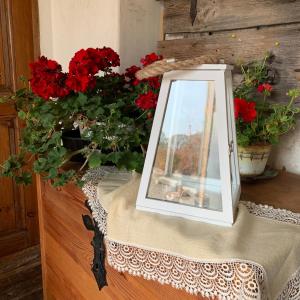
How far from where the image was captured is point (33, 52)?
1.74 meters

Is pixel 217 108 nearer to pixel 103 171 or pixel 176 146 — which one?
pixel 176 146

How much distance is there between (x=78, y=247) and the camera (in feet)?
3.01

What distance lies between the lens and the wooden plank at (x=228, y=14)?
911 mm

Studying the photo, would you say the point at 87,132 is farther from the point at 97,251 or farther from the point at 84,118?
the point at 97,251

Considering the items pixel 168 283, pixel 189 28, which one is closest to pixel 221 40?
pixel 189 28

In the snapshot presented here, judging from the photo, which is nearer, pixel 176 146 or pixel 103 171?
pixel 176 146

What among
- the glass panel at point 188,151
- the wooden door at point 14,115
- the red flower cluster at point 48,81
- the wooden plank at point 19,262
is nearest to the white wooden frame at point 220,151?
the glass panel at point 188,151

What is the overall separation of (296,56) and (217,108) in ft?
1.58

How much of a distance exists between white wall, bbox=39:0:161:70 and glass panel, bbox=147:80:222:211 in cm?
66

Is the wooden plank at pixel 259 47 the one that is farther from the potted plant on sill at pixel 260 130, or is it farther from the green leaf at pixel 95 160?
the green leaf at pixel 95 160

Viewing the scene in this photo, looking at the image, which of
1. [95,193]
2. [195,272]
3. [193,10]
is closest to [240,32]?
[193,10]

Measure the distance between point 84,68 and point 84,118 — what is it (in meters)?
0.13

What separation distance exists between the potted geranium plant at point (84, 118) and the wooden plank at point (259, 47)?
0.97 feet

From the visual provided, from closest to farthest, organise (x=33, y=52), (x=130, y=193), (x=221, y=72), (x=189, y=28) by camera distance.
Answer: (x=221, y=72) → (x=130, y=193) → (x=189, y=28) → (x=33, y=52)
